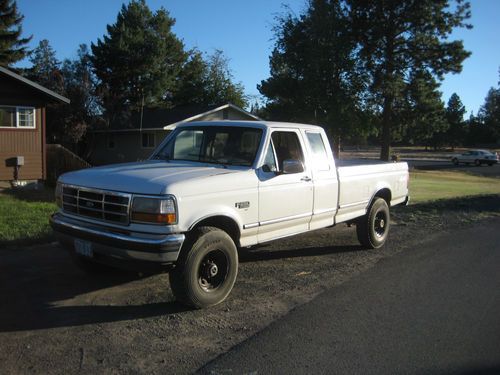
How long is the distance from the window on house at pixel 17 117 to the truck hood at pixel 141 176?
1385 cm

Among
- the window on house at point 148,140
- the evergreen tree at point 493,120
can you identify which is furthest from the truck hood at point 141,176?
the evergreen tree at point 493,120

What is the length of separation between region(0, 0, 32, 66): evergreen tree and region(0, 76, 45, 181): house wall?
26.4 metres

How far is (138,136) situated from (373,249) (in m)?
27.3

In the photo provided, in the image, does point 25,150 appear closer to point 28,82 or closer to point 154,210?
point 28,82

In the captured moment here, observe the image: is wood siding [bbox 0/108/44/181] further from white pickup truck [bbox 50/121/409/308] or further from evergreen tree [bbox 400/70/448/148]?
evergreen tree [bbox 400/70/448/148]

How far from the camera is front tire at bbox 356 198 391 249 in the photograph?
7965mm

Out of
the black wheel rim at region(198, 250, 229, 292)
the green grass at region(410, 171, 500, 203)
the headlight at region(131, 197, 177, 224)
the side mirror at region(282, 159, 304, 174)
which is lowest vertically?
the green grass at region(410, 171, 500, 203)

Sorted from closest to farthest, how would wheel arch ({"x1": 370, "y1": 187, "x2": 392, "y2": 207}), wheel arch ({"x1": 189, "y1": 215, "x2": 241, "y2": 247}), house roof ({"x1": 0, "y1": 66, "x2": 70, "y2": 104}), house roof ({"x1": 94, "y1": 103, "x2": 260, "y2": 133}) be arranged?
wheel arch ({"x1": 189, "y1": 215, "x2": 241, "y2": 247}), wheel arch ({"x1": 370, "y1": 187, "x2": 392, "y2": 207}), house roof ({"x1": 0, "y1": 66, "x2": 70, "y2": 104}), house roof ({"x1": 94, "y1": 103, "x2": 260, "y2": 133})

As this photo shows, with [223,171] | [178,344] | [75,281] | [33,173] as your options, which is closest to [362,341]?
[178,344]

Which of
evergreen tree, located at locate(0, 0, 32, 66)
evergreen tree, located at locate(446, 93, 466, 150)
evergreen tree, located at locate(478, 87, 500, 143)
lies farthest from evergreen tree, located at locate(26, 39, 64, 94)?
evergreen tree, located at locate(478, 87, 500, 143)

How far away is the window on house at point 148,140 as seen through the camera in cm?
3262

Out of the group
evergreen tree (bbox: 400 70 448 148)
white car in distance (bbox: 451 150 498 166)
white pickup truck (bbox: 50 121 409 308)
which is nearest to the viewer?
white pickup truck (bbox: 50 121 409 308)

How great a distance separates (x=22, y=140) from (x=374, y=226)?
47.8 feet

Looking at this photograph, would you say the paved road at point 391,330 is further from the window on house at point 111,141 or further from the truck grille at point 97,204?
the window on house at point 111,141
